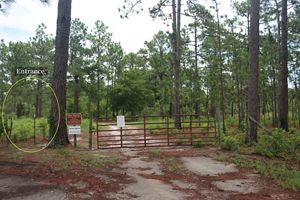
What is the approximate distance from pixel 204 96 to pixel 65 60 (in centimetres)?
1883

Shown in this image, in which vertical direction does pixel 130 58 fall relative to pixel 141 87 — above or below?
above

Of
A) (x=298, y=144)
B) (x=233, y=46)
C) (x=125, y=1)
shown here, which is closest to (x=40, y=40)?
(x=233, y=46)

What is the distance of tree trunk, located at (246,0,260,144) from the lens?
1384 cm

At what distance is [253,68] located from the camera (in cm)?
1405

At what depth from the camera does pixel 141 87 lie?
47.3m

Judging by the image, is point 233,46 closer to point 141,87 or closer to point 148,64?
point 141,87

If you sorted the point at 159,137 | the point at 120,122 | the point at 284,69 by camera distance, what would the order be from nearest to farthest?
1. the point at 120,122
2. the point at 284,69
3. the point at 159,137

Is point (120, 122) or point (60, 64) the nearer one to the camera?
point (60, 64)

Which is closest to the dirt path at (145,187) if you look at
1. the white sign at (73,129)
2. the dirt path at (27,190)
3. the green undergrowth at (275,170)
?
the dirt path at (27,190)

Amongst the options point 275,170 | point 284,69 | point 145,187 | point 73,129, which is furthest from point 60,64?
point 284,69

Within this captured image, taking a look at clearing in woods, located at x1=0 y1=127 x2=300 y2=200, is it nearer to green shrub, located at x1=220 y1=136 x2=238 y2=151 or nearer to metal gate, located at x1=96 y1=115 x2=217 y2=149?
green shrub, located at x1=220 y1=136 x2=238 y2=151

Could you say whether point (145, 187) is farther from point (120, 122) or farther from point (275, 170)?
point (120, 122)

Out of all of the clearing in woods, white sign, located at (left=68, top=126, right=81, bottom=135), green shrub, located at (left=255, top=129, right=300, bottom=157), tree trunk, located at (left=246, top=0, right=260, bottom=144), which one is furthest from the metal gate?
green shrub, located at (left=255, top=129, right=300, bottom=157)

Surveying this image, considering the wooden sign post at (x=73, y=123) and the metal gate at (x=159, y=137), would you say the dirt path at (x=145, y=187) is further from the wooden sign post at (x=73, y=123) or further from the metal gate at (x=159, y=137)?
the wooden sign post at (x=73, y=123)
